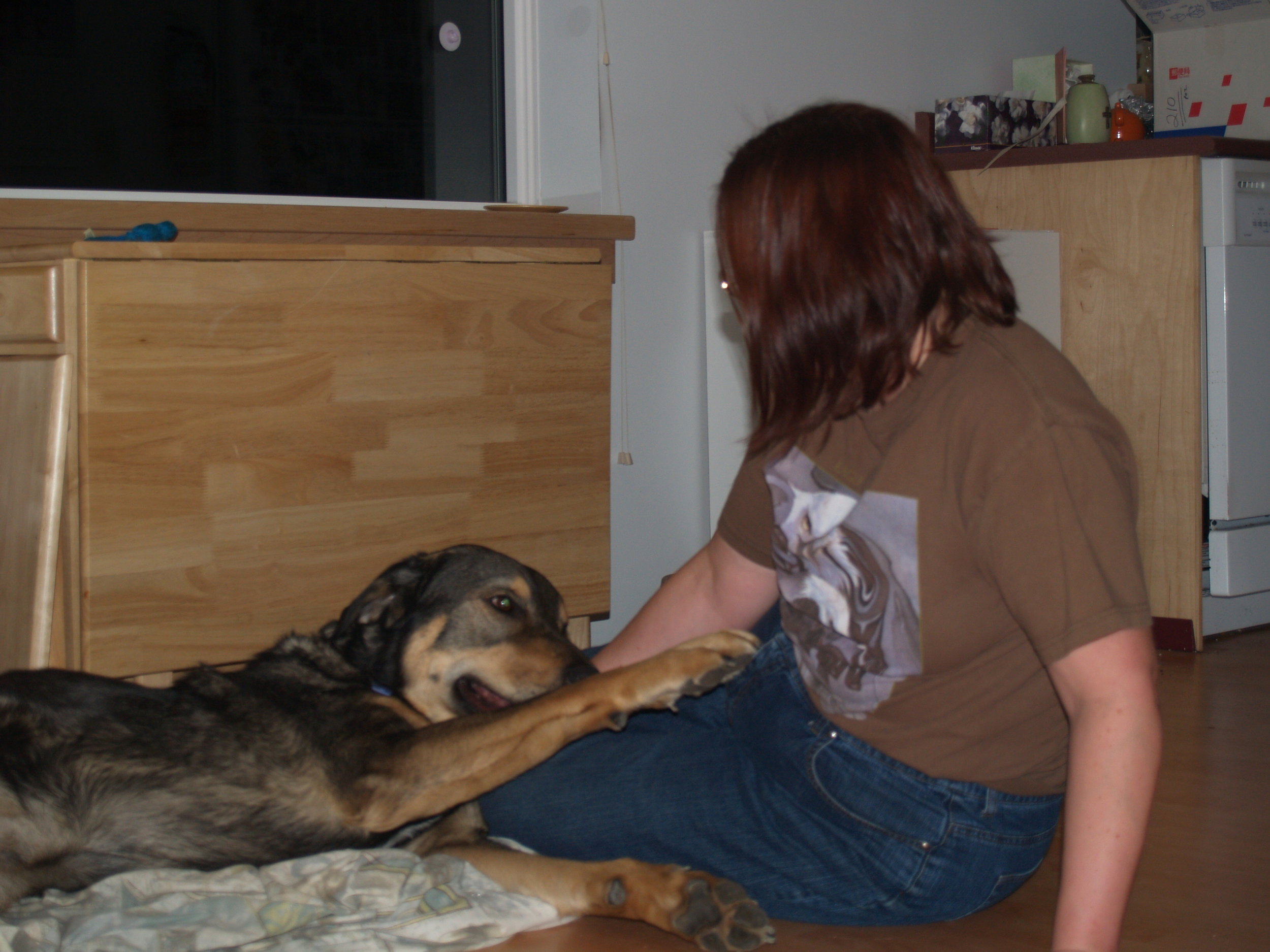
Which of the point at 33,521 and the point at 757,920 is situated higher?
Answer: the point at 33,521

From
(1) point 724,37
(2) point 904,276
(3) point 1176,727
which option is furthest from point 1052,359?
(1) point 724,37

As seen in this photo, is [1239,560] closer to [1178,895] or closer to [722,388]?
[722,388]

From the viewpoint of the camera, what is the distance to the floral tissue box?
163 inches

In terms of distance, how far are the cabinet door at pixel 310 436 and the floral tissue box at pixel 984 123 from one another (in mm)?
1805

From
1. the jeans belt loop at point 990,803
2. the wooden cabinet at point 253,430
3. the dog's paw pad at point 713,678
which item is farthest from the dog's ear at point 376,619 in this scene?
the jeans belt loop at point 990,803

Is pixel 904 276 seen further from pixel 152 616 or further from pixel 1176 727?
pixel 1176 727

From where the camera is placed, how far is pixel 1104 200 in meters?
3.59

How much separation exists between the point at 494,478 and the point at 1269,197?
2.42 metres

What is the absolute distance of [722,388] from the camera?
373 cm

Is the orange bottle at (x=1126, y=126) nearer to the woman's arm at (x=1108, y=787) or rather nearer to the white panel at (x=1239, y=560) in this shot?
the white panel at (x=1239, y=560)

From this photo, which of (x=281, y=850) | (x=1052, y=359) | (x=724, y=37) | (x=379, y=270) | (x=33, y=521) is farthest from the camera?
(x=724, y=37)

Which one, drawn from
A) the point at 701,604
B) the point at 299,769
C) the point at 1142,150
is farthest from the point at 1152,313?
the point at 299,769

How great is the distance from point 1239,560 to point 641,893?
2659mm

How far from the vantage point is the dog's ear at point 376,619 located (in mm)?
1991
